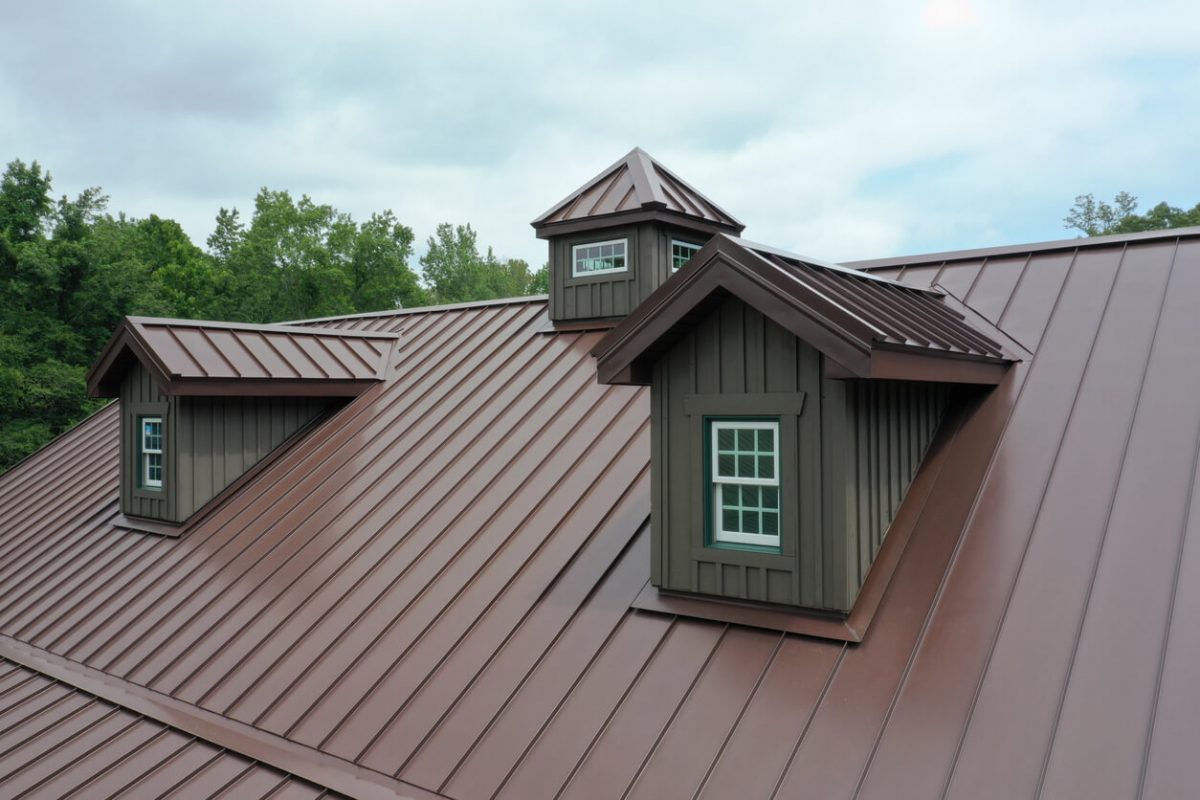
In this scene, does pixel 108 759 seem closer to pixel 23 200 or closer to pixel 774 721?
pixel 774 721

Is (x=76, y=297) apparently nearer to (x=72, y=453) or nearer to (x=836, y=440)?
(x=72, y=453)

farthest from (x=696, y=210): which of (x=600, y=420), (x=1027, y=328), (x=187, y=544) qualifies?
(x=187, y=544)

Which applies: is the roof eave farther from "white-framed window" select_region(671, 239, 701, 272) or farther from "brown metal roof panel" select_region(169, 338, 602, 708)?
"brown metal roof panel" select_region(169, 338, 602, 708)

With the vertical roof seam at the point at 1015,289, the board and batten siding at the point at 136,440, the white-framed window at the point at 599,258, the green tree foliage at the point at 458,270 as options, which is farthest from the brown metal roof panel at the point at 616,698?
the green tree foliage at the point at 458,270

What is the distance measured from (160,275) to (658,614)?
43441 millimetres

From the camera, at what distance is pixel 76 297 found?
2947 cm

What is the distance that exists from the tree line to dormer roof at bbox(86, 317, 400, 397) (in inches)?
754

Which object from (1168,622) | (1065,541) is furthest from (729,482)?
(1168,622)

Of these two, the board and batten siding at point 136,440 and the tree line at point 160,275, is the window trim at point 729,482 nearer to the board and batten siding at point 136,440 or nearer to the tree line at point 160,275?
the board and batten siding at point 136,440

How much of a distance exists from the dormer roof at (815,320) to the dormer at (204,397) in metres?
A: 6.05

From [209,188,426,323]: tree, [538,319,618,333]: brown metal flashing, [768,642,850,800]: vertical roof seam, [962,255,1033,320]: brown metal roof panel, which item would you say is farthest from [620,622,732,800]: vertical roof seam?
[209,188,426,323]: tree

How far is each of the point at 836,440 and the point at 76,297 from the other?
31335mm

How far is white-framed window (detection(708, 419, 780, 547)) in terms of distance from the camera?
18.3ft

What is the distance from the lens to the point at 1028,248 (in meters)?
8.75
